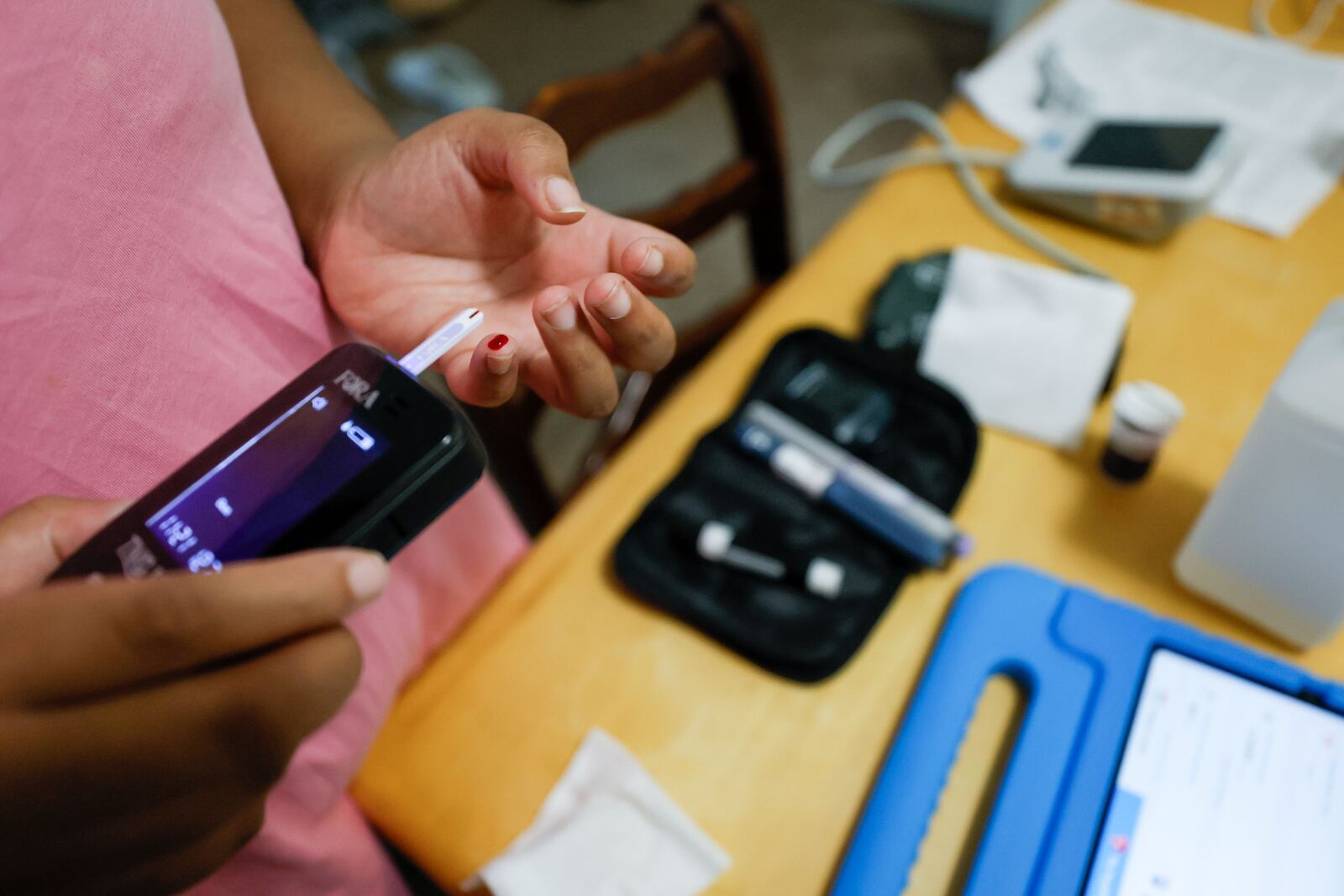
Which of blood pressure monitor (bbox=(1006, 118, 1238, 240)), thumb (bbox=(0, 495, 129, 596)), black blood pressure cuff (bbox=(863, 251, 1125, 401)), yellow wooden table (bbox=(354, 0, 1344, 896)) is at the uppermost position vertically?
thumb (bbox=(0, 495, 129, 596))

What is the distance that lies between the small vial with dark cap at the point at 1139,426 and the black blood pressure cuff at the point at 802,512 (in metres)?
0.09

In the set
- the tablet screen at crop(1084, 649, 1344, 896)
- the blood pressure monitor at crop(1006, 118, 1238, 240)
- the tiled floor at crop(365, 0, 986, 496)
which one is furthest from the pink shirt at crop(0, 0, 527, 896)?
the tiled floor at crop(365, 0, 986, 496)

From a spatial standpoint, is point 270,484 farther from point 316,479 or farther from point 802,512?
point 802,512

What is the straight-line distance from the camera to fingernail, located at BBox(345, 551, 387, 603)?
234mm

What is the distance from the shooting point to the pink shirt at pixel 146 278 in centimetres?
32

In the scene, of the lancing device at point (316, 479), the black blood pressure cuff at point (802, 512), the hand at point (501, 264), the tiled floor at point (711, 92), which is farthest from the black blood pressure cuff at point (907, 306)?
the tiled floor at point (711, 92)

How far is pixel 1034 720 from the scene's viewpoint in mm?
428

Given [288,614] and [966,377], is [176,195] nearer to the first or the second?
[288,614]

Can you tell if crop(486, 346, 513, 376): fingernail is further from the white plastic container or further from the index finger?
the white plastic container

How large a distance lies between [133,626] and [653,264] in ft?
0.81

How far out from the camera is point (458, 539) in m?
0.56

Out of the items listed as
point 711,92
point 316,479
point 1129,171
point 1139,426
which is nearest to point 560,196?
point 316,479

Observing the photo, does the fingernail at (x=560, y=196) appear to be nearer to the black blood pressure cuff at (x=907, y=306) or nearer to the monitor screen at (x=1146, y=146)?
the black blood pressure cuff at (x=907, y=306)

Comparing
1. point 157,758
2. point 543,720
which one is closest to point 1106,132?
point 543,720
